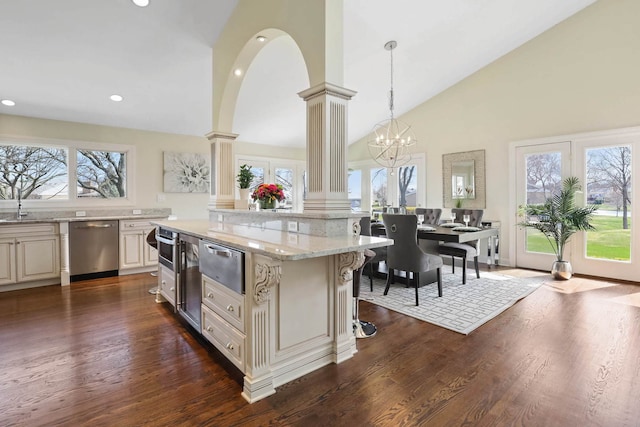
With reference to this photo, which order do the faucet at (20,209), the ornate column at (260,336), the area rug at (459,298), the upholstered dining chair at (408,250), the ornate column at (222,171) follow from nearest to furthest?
the ornate column at (260,336)
the area rug at (459,298)
the upholstered dining chair at (408,250)
the ornate column at (222,171)
the faucet at (20,209)

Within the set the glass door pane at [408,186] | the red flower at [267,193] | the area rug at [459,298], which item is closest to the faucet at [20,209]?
the red flower at [267,193]

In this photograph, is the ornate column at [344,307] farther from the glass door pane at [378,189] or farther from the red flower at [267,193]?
the glass door pane at [378,189]

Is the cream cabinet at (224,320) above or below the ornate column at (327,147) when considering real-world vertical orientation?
below

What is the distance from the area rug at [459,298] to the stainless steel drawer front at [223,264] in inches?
74.1

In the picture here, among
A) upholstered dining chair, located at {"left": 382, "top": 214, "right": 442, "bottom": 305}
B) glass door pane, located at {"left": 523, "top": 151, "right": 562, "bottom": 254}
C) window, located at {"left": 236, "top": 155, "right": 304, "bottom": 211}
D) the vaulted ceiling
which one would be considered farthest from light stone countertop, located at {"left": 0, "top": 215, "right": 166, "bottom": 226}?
glass door pane, located at {"left": 523, "top": 151, "right": 562, "bottom": 254}

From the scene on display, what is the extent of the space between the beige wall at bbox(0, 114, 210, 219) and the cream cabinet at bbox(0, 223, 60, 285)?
1275mm

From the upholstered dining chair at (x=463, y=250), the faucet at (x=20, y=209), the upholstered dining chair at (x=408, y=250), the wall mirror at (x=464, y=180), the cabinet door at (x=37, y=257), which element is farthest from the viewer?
the wall mirror at (x=464, y=180)

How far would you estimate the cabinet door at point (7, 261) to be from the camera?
12.6 ft

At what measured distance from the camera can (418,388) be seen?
6.27 ft

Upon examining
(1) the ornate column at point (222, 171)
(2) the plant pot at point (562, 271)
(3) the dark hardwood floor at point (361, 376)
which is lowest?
(3) the dark hardwood floor at point (361, 376)

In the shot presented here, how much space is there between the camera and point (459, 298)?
11.7 ft

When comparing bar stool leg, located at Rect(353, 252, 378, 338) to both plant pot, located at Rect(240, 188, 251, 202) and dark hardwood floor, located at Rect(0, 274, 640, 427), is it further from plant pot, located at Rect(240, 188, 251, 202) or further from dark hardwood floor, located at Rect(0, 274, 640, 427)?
plant pot, located at Rect(240, 188, 251, 202)

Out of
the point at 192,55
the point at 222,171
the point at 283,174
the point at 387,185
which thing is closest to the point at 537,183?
the point at 387,185

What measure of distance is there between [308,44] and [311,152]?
797mm
